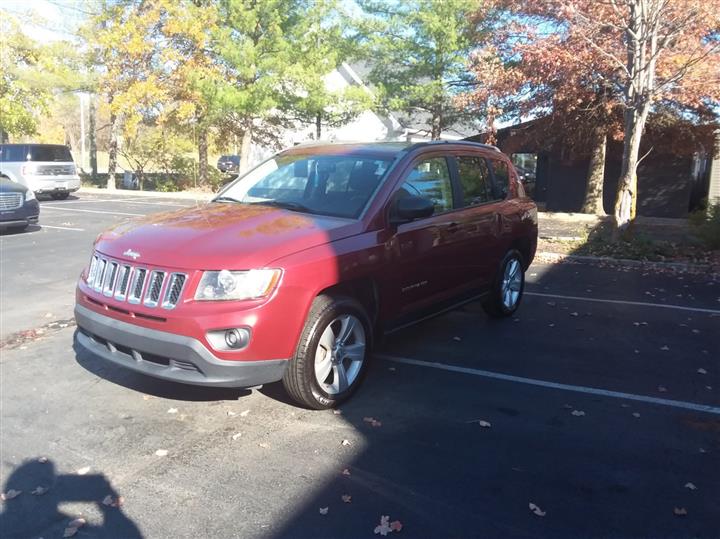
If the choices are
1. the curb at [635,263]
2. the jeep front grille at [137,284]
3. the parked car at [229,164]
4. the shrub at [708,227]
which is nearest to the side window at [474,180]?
the jeep front grille at [137,284]

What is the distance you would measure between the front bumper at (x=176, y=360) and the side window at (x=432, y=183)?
1.90 meters

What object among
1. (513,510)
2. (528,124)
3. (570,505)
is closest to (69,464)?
(513,510)

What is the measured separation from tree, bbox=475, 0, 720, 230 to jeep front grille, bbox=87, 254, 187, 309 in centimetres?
924

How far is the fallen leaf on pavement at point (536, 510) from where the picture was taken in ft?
10.2

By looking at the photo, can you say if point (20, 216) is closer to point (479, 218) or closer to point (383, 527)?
point (479, 218)

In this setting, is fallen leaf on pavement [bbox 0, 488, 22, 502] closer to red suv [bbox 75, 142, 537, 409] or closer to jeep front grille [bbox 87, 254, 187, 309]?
red suv [bbox 75, 142, 537, 409]

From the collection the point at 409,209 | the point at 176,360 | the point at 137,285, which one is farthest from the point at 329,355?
the point at 137,285

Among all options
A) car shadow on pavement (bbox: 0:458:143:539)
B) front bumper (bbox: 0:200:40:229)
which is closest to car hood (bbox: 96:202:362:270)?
car shadow on pavement (bbox: 0:458:143:539)

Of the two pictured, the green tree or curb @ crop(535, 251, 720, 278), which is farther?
the green tree

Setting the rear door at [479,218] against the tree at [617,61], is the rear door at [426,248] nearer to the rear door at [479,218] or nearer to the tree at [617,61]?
the rear door at [479,218]

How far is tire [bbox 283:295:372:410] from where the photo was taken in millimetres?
4008

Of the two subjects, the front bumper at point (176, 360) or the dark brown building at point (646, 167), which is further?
the dark brown building at point (646, 167)

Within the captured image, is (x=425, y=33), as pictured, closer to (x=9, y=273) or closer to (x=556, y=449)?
(x=9, y=273)

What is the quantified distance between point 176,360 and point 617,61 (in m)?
9.84
